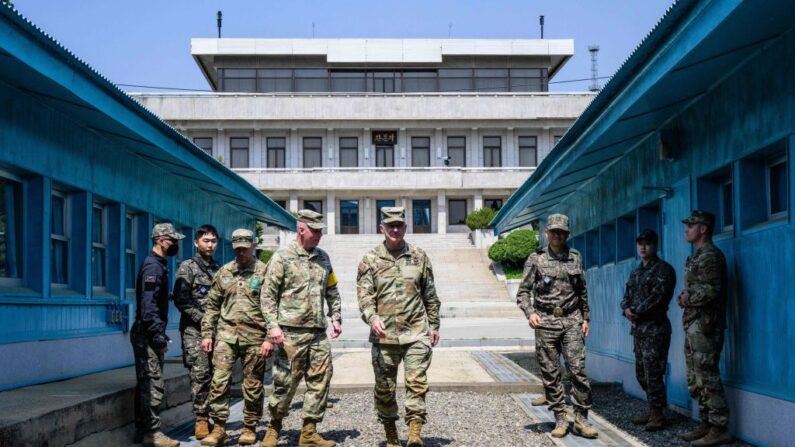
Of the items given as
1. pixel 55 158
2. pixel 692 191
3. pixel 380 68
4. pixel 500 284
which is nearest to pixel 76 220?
pixel 55 158

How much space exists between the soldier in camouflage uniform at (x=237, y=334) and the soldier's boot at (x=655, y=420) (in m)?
4.03

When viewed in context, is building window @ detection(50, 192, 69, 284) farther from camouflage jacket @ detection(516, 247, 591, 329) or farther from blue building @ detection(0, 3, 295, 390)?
camouflage jacket @ detection(516, 247, 591, 329)

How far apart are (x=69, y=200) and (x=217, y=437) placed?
433 cm

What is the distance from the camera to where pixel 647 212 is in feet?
41.0

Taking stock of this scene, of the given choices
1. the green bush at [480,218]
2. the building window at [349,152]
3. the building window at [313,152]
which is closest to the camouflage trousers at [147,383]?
the green bush at [480,218]

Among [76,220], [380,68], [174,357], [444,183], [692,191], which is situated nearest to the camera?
[692,191]

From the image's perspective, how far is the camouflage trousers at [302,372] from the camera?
8.48m

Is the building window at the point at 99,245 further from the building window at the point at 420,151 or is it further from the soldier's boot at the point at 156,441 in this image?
the building window at the point at 420,151

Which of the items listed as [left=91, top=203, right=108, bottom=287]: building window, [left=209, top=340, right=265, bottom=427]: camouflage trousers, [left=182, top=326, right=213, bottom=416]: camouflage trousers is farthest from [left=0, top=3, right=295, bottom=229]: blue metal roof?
[left=209, top=340, right=265, bottom=427]: camouflage trousers

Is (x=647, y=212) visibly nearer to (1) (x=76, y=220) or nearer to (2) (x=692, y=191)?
(2) (x=692, y=191)

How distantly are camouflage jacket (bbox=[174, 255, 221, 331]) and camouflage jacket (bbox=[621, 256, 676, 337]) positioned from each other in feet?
15.1

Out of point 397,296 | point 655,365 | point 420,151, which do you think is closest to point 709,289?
point 655,365

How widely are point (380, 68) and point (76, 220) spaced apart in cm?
5286

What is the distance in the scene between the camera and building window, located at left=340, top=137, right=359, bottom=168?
5972cm
